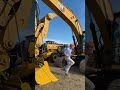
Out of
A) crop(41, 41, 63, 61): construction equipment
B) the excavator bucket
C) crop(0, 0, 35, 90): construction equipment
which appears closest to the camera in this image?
crop(0, 0, 35, 90): construction equipment

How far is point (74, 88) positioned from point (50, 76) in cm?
72

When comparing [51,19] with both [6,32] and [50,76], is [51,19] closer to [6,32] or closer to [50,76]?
[50,76]

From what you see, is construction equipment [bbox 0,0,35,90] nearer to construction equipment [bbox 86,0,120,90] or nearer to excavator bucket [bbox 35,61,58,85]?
construction equipment [bbox 86,0,120,90]

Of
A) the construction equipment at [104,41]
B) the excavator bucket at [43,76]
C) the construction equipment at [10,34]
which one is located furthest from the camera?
the excavator bucket at [43,76]

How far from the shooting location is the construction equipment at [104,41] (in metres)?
1.23

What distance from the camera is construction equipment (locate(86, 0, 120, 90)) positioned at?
1230mm

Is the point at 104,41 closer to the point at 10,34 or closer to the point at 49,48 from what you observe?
the point at 10,34

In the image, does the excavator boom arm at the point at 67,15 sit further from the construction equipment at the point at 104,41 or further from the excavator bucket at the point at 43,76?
the construction equipment at the point at 104,41

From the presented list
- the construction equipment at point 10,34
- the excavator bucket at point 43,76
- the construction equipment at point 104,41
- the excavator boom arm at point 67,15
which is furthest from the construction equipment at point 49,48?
the construction equipment at point 104,41

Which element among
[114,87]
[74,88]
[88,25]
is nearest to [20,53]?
[88,25]

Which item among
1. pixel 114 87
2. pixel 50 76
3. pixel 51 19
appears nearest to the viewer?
pixel 114 87

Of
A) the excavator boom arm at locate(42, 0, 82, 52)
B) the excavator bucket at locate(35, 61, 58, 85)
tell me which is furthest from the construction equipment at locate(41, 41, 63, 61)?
the excavator bucket at locate(35, 61, 58, 85)

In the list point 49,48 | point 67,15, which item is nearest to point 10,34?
point 67,15

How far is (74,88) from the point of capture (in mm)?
5441
